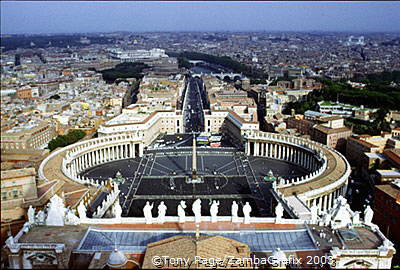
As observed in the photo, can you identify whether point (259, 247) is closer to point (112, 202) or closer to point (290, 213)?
point (290, 213)

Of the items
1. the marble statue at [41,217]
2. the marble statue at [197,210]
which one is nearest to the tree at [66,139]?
the marble statue at [41,217]

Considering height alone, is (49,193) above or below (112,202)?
above

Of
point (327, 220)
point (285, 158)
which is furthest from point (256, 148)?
point (327, 220)

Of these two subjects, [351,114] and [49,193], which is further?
[351,114]

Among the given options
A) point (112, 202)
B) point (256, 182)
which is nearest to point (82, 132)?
point (256, 182)

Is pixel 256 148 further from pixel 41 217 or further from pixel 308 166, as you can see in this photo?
pixel 41 217

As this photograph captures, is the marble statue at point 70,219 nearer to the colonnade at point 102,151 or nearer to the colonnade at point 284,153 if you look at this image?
the colonnade at point 102,151

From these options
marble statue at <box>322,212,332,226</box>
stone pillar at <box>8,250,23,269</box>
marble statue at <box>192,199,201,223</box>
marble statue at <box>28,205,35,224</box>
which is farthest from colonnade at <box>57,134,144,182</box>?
marble statue at <box>322,212,332,226</box>
